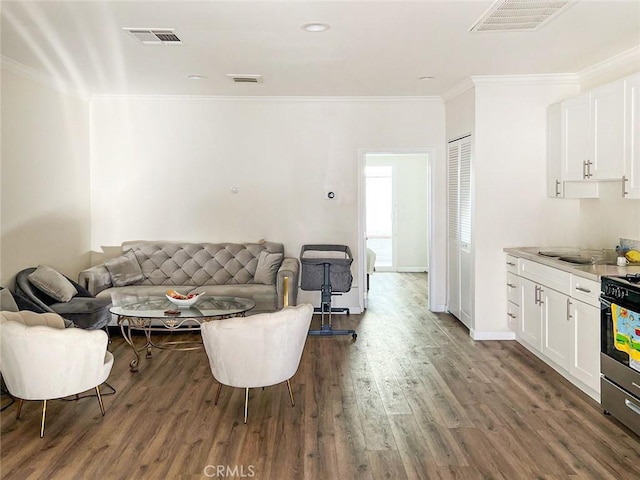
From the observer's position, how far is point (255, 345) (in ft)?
11.4

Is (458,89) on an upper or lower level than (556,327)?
upper

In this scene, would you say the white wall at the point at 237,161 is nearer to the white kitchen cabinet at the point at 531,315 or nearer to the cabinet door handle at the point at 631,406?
the white kitchen cabinet at the point at 531,315

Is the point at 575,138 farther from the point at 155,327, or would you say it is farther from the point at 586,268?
the point at 155,327

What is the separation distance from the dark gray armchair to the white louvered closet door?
3716mm

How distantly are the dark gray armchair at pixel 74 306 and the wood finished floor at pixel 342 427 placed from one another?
427 mm

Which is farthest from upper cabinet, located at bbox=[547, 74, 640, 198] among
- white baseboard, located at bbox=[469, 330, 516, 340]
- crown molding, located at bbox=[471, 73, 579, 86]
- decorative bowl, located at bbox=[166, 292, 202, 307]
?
decorative bowl, located at bbox=[166, 292, 202, 307]

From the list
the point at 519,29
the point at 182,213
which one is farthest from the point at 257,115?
the point at 519,29

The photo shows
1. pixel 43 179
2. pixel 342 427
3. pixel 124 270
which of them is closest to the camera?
pixel 342 427

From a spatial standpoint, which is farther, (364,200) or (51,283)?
(364,200)

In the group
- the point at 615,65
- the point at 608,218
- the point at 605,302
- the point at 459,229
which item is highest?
the point at 615,65

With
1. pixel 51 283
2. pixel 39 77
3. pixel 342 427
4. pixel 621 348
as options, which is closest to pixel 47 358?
pixel 342 427

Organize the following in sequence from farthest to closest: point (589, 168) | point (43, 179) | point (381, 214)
Result: point (381, 214) < point (43, 179) < point (589, 168)

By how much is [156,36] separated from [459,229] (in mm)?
3791

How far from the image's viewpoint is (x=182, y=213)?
22.4 ft
